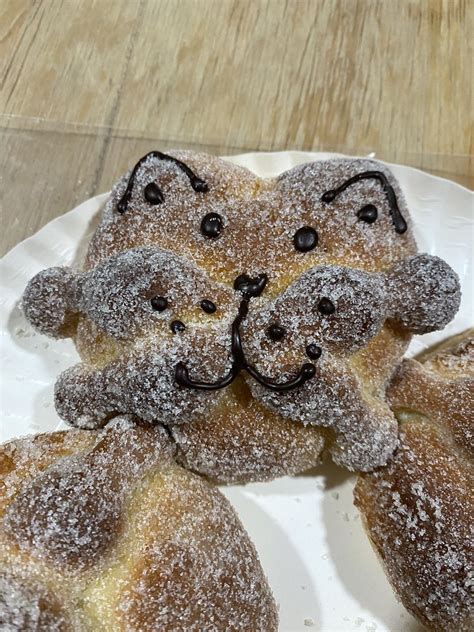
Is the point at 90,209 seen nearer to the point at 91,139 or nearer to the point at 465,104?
the point at 91,139

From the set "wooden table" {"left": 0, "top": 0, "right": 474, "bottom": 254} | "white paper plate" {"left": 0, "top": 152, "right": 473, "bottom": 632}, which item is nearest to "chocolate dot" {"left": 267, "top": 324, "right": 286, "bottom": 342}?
"white paper plate" {"left": 0, "top": 152, "right": 473, "bottom": 632}

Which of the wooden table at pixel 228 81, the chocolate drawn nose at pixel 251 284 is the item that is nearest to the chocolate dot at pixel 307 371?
the chocolate drawn nose at pixel 251 284

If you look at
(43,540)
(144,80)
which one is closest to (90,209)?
(144,80)

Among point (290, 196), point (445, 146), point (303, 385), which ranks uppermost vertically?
point (445, 146)

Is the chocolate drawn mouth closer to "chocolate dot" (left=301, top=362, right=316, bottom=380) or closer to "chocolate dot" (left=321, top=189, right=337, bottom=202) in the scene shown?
"chocolate dot" (left=301, top=362, right=316, bottom=380)

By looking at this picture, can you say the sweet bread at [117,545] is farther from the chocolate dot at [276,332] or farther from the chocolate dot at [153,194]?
the chocolate dot at [153,194]
